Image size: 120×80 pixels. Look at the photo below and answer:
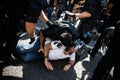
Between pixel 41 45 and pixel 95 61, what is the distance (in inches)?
50.8

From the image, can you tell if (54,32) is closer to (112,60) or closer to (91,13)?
(91,13)

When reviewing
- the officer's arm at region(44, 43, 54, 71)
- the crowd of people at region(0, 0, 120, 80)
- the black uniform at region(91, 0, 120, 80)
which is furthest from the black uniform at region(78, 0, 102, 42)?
the black uniform at region(91, 0, 120, 80)

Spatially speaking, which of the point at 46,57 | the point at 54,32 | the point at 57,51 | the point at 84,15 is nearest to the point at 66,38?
the point at 54,32

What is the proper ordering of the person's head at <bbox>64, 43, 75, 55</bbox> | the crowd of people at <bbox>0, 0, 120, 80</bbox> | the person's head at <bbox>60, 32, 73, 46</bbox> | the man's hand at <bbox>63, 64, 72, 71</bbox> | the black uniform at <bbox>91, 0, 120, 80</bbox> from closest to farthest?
the black uniform at <bbox>91, 0, 120, 80</bbox> < the crowd of people at <bbox>0, 0, 120, 80</bbox> < the person's head at <bbox>60, 32, 73, 46</bbox> < the person's head at <bbox>64, 43, 75, 55</bbox> < the man's hand at <bbox>63, 64, 72, 71</bbox>

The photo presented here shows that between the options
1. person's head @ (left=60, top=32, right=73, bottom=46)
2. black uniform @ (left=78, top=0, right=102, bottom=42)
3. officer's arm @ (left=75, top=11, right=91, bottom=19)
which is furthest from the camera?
officer's arm @ (left=75, top=11, right=91, bottom=19)

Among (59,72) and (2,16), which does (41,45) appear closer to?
(59,72)

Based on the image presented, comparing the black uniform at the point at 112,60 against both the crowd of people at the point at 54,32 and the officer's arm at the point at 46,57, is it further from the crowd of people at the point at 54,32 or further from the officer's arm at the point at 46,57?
the officer's arm at the point at 46,57

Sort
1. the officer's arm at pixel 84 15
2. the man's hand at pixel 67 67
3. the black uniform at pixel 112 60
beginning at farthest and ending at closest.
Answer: the officer's arm at pixel 84 15 → the man's hand at pixel 67 67 → the black uniform at pixel 112 60

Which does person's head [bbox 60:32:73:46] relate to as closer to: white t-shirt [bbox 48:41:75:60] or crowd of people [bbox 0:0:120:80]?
crowd of people [bbox 0:0:120:80]

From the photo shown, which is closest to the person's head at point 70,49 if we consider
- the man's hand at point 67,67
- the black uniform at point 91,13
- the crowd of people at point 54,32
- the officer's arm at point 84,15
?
the crowd of people at point 54,32

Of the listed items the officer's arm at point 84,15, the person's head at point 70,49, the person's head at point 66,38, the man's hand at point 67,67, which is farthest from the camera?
the officer's arm at point 84,15

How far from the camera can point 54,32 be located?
3.75m

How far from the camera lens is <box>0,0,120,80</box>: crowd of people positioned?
2.95 metres

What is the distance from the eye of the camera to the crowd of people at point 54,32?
2947mm
